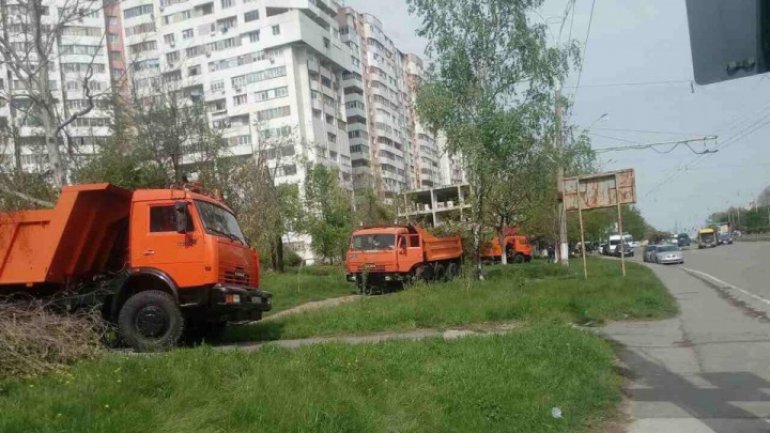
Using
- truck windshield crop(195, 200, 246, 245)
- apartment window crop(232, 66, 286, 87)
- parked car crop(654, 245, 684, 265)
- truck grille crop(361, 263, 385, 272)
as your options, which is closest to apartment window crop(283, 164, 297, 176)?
truck grille crop(361, 263, 385, 272)

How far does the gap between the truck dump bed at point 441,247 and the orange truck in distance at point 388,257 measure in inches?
2.0

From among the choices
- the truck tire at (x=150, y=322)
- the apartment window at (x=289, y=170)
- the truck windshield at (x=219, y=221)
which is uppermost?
the apartment window at (x=289, y=170)

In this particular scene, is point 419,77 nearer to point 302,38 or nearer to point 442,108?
point 442,108

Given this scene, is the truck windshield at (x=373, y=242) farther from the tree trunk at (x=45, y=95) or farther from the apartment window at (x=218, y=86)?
the apartment window at (x=218, y=86)

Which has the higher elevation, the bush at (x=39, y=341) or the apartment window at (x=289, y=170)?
the apartment window at (x=289, y=170)

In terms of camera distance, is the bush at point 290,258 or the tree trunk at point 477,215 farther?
the bush at point 290,258

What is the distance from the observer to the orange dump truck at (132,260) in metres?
10.7

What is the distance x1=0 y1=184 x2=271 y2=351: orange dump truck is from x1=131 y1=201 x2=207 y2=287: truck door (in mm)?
17

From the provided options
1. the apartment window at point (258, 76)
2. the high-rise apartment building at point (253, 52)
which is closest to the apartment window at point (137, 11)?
the high-rise apartment building at point (253, 52)

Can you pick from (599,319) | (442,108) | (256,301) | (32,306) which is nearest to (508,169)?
(442,108)

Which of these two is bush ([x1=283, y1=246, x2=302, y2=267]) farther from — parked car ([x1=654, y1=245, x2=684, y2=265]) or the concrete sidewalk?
the concrete sidewalk

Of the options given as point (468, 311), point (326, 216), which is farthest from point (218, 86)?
point (468, 311)

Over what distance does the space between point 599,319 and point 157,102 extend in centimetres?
1975

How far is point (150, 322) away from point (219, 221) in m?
2.20
